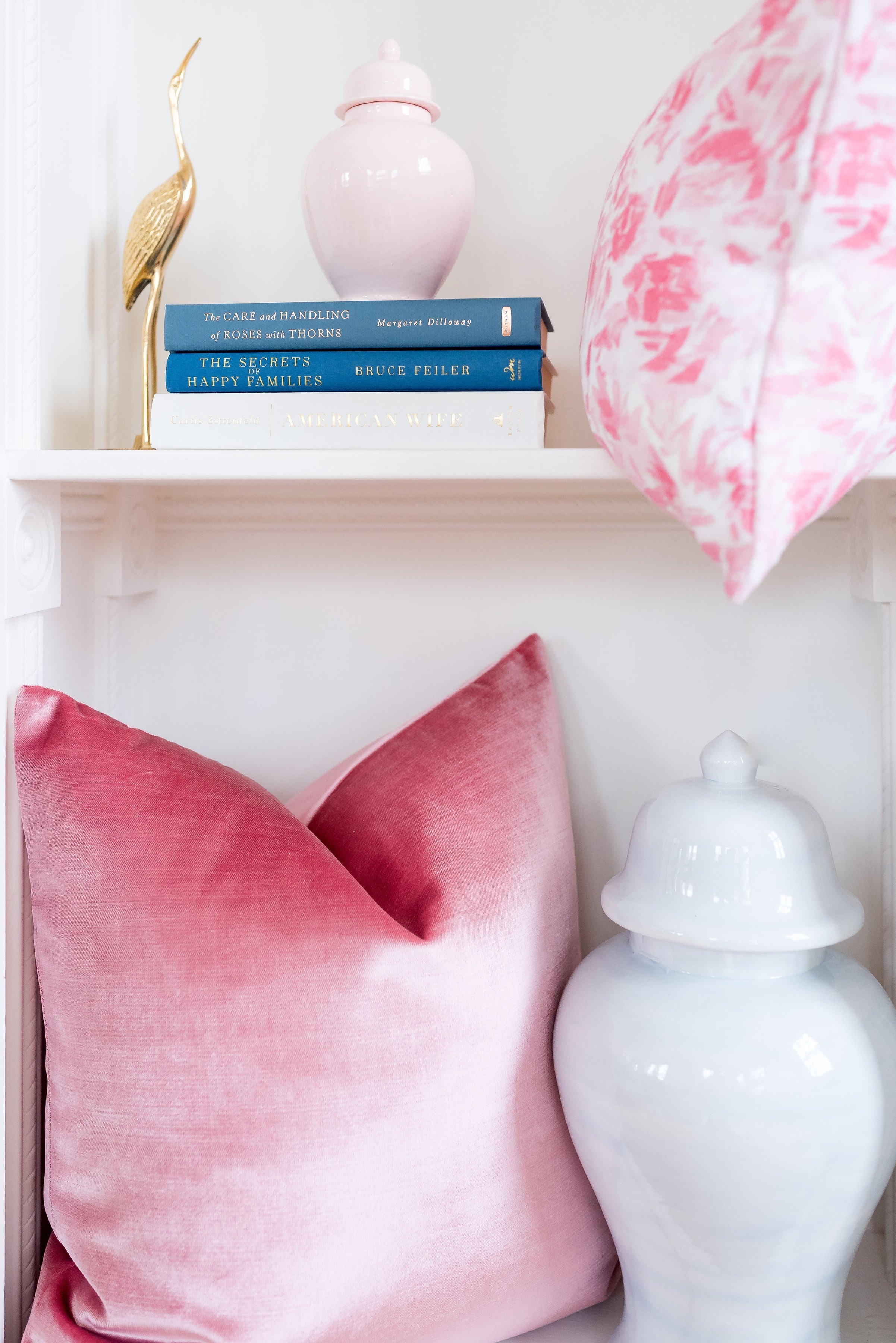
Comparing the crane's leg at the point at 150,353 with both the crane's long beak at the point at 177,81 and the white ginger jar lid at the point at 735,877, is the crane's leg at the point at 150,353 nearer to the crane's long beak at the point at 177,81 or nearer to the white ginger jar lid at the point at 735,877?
the crane's long beak at the point at 177,81

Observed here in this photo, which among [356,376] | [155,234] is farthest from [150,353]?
[356,376]

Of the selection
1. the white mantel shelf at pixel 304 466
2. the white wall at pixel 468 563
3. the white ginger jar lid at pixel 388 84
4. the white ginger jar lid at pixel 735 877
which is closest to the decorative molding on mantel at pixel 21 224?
the white mantel shelf at pixel 304 466

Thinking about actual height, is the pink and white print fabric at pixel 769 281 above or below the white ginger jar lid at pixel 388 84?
below

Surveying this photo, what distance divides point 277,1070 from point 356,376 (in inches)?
22.1

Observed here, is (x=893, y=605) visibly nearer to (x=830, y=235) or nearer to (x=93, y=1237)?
(x=830, y=235)

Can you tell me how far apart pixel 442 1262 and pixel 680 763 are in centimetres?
53

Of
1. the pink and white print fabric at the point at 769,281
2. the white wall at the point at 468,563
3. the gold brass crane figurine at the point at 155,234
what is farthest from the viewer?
the white wall at the point at 468,563

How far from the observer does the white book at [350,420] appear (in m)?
0.80

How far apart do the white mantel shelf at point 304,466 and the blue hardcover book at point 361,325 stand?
0.32ft

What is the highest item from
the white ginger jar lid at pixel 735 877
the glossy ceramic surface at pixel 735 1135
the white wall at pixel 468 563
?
the white wall at pixel 468 563

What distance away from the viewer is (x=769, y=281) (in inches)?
22.0

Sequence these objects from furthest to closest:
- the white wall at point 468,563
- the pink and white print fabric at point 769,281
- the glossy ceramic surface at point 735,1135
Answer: the white wall at point 468,563 → the glossy ceramic surface at point 735,1135 → the pink and white print fabric at point 769,281

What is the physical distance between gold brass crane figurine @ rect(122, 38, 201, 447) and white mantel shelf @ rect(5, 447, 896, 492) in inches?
4.3

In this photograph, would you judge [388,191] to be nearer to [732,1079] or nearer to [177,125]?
[177,125]
